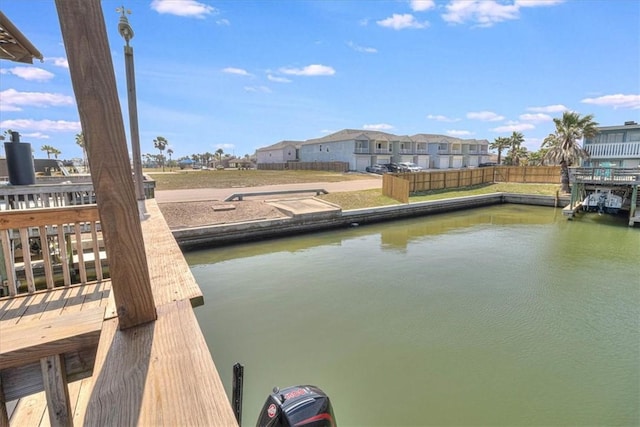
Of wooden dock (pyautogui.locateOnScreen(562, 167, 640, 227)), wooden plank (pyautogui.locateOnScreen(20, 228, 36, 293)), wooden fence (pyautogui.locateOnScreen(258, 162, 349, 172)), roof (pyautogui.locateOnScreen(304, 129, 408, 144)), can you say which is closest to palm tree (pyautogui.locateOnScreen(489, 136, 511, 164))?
roof (pyautogui.locateOnScreen(304, 129, 408, 144))

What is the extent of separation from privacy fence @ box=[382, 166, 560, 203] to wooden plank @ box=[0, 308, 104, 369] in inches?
629

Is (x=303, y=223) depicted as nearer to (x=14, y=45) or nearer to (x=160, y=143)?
(x=14, y=45)

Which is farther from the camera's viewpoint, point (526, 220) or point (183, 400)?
point (526, 220)

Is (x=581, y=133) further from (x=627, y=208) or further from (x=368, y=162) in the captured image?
(x=368, y=162)

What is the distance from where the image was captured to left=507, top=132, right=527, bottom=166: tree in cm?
4535

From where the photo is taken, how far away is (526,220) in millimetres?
15812

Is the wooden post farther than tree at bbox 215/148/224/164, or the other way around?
tree at bbox 215/148/224/164

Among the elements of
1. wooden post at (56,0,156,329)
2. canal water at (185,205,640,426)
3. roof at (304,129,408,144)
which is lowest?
canal water at (185,205,640,426)

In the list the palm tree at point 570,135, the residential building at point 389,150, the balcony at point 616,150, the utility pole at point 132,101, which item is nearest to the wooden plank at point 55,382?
the utility pole at point 132,101

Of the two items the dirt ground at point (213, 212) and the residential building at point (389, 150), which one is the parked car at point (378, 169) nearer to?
the residential building at point (389, 150)

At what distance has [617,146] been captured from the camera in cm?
2423

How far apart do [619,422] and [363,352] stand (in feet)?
9.57

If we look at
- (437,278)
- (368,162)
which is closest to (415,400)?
(437,278)

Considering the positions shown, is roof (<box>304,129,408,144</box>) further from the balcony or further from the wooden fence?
the balcony
